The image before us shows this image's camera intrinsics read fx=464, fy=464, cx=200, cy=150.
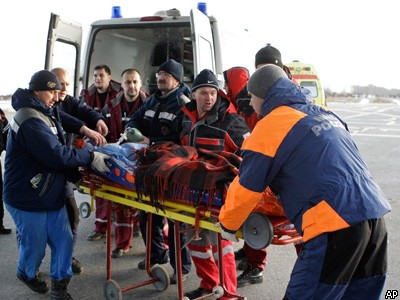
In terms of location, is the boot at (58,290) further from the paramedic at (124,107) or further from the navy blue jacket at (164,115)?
the navy blue jacket at (164,115)

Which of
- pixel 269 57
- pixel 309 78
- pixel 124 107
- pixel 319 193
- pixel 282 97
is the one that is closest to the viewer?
pixel 319 193

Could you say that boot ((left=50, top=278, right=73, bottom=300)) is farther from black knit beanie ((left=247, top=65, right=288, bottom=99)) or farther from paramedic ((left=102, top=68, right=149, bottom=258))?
black knit beanie ((left=247, top=65, right=288, bottom=99))

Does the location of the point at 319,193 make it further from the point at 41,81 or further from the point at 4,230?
the point at 4,230

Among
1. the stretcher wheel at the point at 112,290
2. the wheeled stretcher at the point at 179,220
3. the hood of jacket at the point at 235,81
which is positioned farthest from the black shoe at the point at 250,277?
the hood of jacket at the point at 235,81

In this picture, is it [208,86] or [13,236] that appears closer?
[208,86]

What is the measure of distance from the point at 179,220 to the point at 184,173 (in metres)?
0.33

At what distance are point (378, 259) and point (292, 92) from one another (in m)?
0.96

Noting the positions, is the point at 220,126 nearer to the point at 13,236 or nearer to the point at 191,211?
the point at 191,211

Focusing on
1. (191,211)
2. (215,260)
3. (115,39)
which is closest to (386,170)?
(115,39)

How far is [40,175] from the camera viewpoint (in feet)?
11.6

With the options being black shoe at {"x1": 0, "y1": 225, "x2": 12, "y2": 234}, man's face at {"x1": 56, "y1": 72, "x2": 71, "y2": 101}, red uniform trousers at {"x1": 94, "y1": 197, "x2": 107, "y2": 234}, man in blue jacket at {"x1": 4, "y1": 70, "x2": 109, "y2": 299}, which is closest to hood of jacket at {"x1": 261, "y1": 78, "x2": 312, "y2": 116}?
man in blue jacket at {"x1": 4, "y1": 70, "x2": 109, "y2": 299}

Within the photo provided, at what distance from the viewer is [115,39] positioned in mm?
6711

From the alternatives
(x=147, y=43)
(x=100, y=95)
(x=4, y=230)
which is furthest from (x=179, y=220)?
(x=147, y=43)

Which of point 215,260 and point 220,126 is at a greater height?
point 220,126
